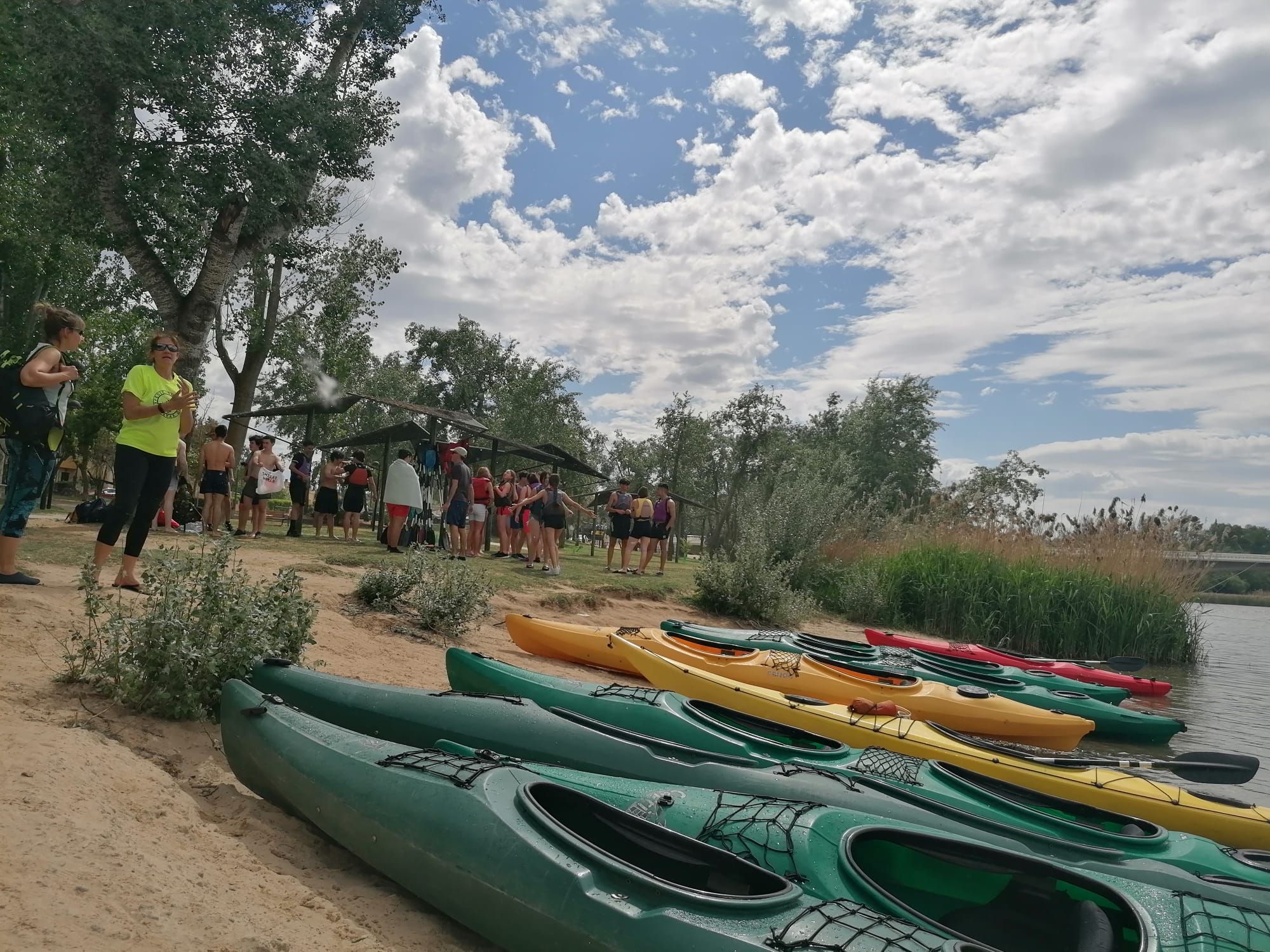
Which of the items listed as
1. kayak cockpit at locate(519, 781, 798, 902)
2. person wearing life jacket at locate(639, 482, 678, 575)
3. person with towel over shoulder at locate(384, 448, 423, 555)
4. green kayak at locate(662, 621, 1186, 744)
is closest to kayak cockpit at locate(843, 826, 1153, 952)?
kayak cockpit at locate(519, 781, 798, 902)

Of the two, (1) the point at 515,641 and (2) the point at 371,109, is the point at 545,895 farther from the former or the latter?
(2) the point at 371,109

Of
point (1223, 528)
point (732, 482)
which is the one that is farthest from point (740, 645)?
point (732, 482)

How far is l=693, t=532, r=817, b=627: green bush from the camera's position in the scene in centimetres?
1220

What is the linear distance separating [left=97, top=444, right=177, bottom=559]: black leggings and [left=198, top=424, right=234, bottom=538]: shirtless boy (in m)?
5.30

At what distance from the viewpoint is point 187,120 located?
10453mm

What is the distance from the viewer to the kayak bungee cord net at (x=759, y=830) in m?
2.81

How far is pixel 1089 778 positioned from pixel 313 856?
14.3 feet

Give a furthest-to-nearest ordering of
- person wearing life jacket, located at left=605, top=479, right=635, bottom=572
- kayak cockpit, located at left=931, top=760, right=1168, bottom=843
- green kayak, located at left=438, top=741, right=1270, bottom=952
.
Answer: person wearing life jacket, located at left=605, top=479, right=635, bottom=572
kayak cockpit, located at left=931, top=760, right=1168, bottom=843
green kayak, located at left=438, top=741, right=1270, bottom=952

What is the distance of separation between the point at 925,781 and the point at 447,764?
2.27 m

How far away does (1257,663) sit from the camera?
49.5ft

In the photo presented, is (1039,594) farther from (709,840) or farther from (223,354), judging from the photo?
(223,354)

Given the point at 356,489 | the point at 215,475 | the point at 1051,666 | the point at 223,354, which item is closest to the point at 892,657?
the point at 1051,666

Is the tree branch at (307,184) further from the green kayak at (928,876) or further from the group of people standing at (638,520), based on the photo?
the green kayak at (928,876)

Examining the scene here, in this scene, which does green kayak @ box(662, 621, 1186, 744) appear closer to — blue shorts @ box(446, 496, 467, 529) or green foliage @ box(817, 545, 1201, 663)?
blue shorts @ box(446, 496, 467, 529)
